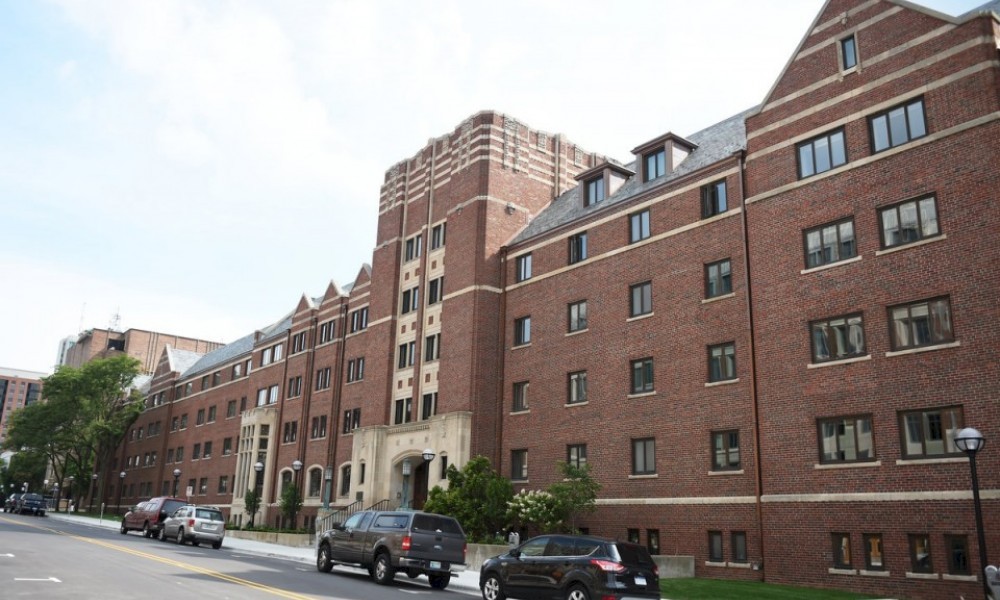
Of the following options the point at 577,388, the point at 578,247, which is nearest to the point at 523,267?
the point at 578,247

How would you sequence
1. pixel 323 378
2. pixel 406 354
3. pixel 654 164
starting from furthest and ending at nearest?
pixel 323 378, pixel 406 354, pixel 654 164

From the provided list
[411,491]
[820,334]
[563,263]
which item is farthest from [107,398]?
[820,334]

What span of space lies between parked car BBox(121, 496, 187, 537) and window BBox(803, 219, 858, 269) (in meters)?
28.8

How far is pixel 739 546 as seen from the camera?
24.8 m

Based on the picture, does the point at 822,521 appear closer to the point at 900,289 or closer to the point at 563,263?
the point at 900,289

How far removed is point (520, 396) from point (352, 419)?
13.9 meters

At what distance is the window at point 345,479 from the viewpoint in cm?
4503

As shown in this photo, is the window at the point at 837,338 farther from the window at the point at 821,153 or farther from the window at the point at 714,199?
the window at the point at 714,199

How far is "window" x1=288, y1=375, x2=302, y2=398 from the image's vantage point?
176 ft

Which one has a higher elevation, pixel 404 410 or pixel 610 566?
pixel 404 410

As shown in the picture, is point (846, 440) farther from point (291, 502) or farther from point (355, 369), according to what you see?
point (291, 502)

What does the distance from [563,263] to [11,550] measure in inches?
881

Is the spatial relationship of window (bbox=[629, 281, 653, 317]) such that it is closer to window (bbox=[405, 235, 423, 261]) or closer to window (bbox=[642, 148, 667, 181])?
window (bbox=[642, 148, 667, 181])

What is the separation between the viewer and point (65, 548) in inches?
1003
